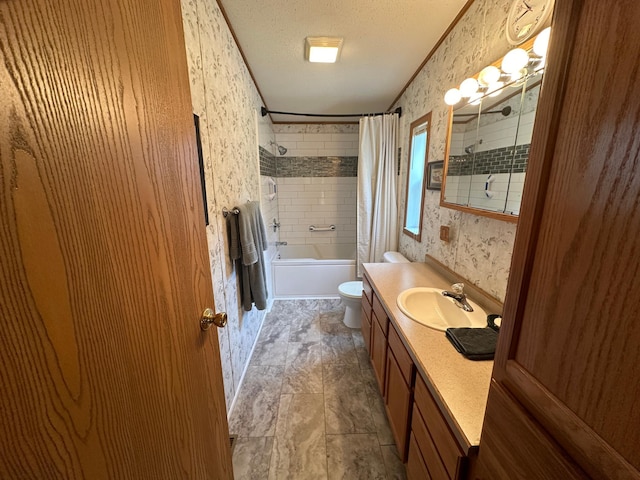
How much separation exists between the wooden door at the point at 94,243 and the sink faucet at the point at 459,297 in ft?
4.26

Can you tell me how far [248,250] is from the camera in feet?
5.68

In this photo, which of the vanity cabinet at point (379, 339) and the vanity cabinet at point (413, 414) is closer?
the vanity cabinet at point (413, 414)

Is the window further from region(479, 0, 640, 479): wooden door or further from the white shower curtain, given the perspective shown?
region(479, 0, 640, 479): wooden door

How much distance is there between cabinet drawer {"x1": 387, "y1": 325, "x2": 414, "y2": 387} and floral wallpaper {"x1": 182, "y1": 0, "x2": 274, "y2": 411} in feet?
3.27

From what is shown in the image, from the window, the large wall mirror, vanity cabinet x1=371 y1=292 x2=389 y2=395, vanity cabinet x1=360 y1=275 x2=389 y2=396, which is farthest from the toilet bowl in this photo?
the large wall mirror

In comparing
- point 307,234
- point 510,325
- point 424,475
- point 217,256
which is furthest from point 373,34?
point 307,234

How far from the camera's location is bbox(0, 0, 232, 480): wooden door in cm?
32

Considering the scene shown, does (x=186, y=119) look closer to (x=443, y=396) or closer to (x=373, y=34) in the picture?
(x=443, y=396)

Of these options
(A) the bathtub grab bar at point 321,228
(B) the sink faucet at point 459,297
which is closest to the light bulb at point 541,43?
(B) the sink faucet at point 459,297

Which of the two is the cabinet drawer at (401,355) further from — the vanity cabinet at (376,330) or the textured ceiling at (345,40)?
the textured ceiling at (345,40)

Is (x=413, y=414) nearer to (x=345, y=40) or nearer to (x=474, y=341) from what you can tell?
(x=474, y=341)

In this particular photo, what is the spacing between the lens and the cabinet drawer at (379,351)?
1.51 metres

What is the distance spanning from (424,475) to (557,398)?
2.76ft

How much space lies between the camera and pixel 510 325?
526mm
